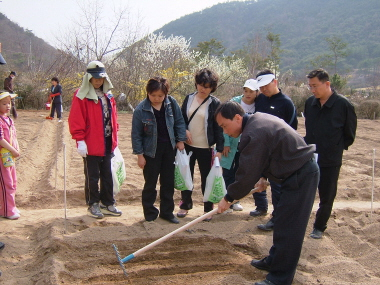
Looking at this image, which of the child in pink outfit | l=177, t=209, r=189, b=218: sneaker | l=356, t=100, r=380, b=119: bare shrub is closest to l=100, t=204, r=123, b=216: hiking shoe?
l=177, t=209, r=189, b=218: sneaker

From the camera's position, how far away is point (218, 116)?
302 cm

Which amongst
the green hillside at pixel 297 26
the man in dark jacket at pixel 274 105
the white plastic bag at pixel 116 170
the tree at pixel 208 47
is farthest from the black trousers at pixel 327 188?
the green hillside at pixel 297 26

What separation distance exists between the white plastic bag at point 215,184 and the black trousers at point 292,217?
1338 millimetres

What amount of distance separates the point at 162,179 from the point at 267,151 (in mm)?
1788

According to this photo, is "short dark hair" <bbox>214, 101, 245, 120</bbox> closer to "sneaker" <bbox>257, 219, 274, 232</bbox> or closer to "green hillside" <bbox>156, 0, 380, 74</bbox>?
"sneaker" <bbox>257, 219, 274, 232</bbox>

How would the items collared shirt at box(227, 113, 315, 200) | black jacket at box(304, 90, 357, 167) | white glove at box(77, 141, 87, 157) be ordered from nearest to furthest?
collared shirt at box(227, 113, 315, 200) → black jacket at box(304, 90, 357, 167) → white glove at box(77, 141, 87, 157)

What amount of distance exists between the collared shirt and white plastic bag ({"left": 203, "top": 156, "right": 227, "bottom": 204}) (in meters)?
1.33

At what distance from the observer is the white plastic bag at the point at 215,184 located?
4.39 metres

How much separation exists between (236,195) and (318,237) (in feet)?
5.31

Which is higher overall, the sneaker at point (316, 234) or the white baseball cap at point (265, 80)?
the white baseball cap at point (265, 80)

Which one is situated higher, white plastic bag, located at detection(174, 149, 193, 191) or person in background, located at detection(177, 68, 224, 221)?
person in background, located at detection(177, 68, 224, 221)

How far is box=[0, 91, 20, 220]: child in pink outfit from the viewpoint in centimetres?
437

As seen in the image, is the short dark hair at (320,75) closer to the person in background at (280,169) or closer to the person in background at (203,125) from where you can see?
the person in background at (203,125)

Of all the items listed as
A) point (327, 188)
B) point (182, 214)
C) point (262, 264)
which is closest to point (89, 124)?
point (182, 214)
